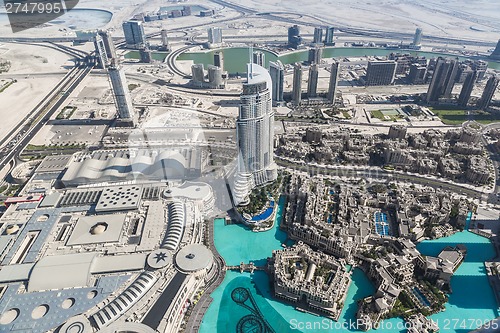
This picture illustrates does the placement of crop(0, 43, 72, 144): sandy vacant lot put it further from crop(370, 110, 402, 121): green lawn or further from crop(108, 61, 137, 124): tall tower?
crop(370, 110, 402, 121): green lawn

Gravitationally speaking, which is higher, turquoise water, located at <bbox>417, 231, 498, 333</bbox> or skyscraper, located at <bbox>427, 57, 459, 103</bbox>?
skyscraper, located at <bbox>427, 57, 459, 103</bbox>

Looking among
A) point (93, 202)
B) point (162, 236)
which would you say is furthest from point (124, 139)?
point (162, 236)

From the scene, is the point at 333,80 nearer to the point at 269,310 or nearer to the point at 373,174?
the point at 373,174

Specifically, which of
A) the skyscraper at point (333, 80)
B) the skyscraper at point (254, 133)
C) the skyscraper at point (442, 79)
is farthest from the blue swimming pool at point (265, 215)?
the skyscraper at point (442, 79)

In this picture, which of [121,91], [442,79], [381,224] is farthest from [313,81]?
[381,224]

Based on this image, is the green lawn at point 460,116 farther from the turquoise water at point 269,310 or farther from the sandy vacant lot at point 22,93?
the sandy vacant lot at point 22,93

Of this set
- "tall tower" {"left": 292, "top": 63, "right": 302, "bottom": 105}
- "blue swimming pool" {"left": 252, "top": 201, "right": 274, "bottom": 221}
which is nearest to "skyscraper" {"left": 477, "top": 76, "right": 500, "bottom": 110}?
"tall tower" {"left": 292, "top": 63, "right": 302, "bottom": 105}

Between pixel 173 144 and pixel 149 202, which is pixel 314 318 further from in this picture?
pixel 173 144

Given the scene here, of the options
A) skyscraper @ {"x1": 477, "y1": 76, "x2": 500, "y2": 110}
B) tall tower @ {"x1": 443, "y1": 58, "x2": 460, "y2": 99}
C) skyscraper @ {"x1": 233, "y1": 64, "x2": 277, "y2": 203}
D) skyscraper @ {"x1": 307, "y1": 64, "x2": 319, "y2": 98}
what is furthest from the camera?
skyscraper @ {"x1": 307, "y1": 64, "x2": 319, "y2": 98}
